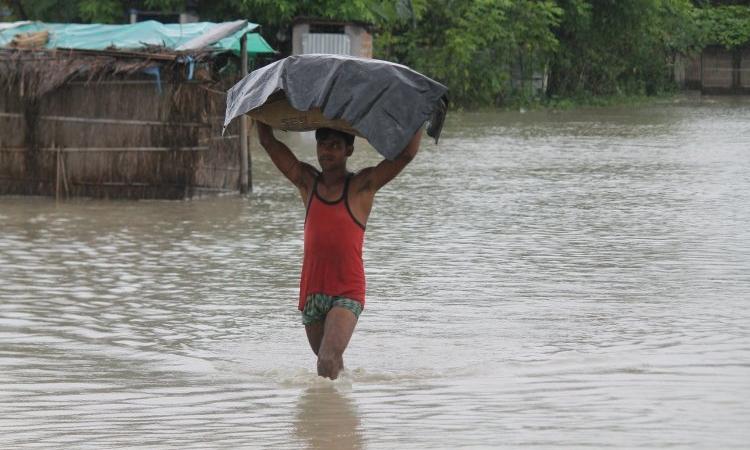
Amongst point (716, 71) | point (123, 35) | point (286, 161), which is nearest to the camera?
point (286, 161)

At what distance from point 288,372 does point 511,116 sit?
27.5 m

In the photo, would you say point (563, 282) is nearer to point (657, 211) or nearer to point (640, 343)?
point (640, 343)

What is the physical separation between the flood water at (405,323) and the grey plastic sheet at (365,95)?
1179 mm

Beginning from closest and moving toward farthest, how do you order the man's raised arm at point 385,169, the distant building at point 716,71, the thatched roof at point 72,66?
the man's raised arm at point 385,169 < the thatched roof at point 72,66 < the distant building at point 716,71

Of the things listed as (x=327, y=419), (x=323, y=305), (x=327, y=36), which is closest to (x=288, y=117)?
(x=323, y=305)

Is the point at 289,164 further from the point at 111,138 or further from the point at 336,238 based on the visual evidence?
the point at 111,138

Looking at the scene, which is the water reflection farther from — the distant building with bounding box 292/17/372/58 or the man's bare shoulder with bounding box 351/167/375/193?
the distant building with bounding box 292/17/372/58

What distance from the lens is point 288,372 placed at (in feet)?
23.1

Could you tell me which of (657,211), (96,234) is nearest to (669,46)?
Result: (657,211)

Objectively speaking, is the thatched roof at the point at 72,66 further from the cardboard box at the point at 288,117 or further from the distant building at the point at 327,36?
the distant building at the point at 327,36

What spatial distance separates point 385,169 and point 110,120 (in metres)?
9.39

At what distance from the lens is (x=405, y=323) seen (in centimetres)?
847

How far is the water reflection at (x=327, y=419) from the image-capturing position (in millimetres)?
5559

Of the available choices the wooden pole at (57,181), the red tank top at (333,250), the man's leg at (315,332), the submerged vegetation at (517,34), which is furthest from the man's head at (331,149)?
the submerged vegetation at (517,34)
